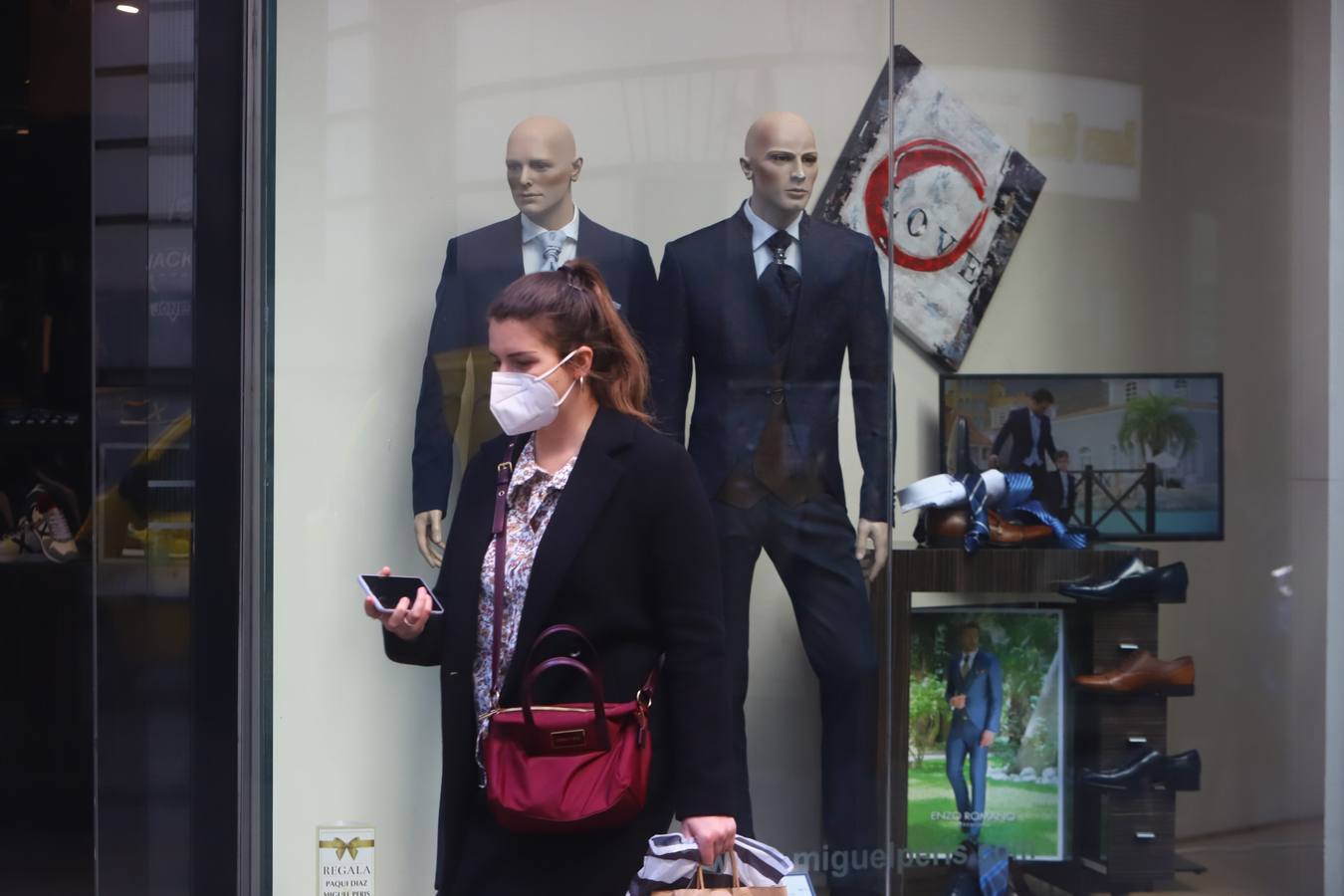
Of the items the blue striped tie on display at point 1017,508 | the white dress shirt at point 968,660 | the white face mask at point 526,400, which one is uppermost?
the white face mask at point 526,400

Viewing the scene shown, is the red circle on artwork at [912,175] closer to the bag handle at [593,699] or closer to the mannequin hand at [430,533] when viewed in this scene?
the mannequin hand at [430,533]

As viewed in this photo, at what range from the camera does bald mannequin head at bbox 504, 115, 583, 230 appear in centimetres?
343

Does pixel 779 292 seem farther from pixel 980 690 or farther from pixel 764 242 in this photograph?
pixel 980 690

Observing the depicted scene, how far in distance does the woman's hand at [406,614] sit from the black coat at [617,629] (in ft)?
0.24

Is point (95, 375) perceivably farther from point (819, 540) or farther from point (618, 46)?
point (819, 540)

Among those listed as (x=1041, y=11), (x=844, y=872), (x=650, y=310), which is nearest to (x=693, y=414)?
(x=650, y=310)

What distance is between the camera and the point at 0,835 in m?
4.00

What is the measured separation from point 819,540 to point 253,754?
160 centimetres

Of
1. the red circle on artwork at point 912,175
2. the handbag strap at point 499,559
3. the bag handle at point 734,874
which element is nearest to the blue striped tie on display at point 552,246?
the red circle on artwork at point 912,175

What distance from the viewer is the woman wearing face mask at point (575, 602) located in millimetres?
2303

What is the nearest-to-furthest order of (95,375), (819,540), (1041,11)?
(95,375) < (819,540) < (1041,11)

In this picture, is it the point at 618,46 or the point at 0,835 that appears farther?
the point at 0,835

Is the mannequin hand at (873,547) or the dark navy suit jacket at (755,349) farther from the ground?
the dark navy suit jacket at (755,349)

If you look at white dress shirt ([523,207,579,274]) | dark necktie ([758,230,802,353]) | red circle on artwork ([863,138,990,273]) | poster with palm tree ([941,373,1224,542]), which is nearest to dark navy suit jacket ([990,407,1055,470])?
poster with palm tree ([941,373,1224,542])
